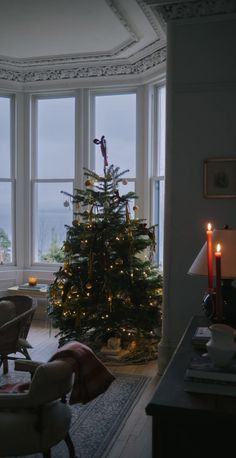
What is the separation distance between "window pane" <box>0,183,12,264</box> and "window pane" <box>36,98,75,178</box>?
21.0 inches

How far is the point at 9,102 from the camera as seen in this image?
21.1 feet

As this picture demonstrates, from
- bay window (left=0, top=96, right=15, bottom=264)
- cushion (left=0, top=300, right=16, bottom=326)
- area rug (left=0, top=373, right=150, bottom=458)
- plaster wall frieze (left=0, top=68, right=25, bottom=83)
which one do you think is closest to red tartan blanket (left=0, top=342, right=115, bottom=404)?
area rug (left=0, top=373, right=150, bottom=458)

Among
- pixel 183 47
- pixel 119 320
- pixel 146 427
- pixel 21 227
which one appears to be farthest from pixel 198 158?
pixel 21 227

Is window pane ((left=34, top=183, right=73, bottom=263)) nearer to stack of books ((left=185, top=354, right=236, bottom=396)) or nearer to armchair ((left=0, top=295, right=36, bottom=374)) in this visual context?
armchair ((left=0, top=295, right=36, bottom=374))

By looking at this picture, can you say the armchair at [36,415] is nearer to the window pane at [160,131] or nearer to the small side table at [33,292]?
the small side table at [33,292]

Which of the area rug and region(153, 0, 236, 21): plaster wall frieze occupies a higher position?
region(153, 0, 236, 21): plaster wall frieze

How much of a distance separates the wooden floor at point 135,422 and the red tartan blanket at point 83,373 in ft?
1.98

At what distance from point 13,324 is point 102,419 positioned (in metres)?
1.18

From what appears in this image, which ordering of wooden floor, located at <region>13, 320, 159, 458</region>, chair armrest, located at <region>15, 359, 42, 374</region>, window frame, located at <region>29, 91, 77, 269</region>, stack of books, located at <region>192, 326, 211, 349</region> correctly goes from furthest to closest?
window frame, located at <region>29, 91, 77, 269</region>, wooden floor, located at <region>13, 320, 159, 458</region>, chair armrest, located at <region>15, 359, 42, 374</region>, stack of books, located at <region>192, 326, 211, 349</region>

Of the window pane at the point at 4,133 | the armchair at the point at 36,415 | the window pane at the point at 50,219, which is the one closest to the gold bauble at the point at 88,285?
the window pane at the point at 50,219

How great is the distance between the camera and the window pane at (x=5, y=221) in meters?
6.43

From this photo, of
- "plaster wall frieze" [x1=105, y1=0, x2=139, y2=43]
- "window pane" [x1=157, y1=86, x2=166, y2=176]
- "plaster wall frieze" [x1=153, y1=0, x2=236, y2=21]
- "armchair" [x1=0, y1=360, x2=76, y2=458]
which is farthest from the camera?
"window pane" [x1=157, y1=86, x2=166, y2=176]

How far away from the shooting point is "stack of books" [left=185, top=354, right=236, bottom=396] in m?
1.55

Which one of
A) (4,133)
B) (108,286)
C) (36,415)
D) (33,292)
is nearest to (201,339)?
(36,415)
